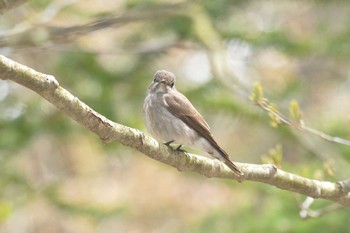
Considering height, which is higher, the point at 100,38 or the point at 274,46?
the point at 100,38

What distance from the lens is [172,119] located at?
439 cm

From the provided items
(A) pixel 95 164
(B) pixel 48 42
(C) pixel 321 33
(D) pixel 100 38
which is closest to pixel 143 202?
(A) pixel 95 164

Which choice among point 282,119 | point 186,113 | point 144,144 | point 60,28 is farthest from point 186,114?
point 60,28

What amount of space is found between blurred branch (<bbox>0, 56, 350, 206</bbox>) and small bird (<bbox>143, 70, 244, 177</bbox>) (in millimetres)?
366

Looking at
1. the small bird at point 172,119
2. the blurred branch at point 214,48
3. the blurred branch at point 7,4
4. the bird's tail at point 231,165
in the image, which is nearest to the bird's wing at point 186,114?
the small bird at point 172,119

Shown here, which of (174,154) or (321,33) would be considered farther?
(321,33)

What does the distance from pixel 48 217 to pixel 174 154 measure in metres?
6.88

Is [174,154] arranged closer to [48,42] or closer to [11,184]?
[48,42]

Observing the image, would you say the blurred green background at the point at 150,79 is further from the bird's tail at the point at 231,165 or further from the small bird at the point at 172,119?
the bird's tail at the point at 231,165

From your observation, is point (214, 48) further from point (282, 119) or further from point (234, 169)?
point (234, 169)

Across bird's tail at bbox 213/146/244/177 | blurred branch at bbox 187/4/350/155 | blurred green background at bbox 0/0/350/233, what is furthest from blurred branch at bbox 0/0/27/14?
blurred branch at bbox 187/4/350/155

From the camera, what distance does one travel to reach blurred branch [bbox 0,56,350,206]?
2.95 metres

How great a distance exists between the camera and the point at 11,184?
6.75 metres

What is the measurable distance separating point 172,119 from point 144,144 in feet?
3.35
